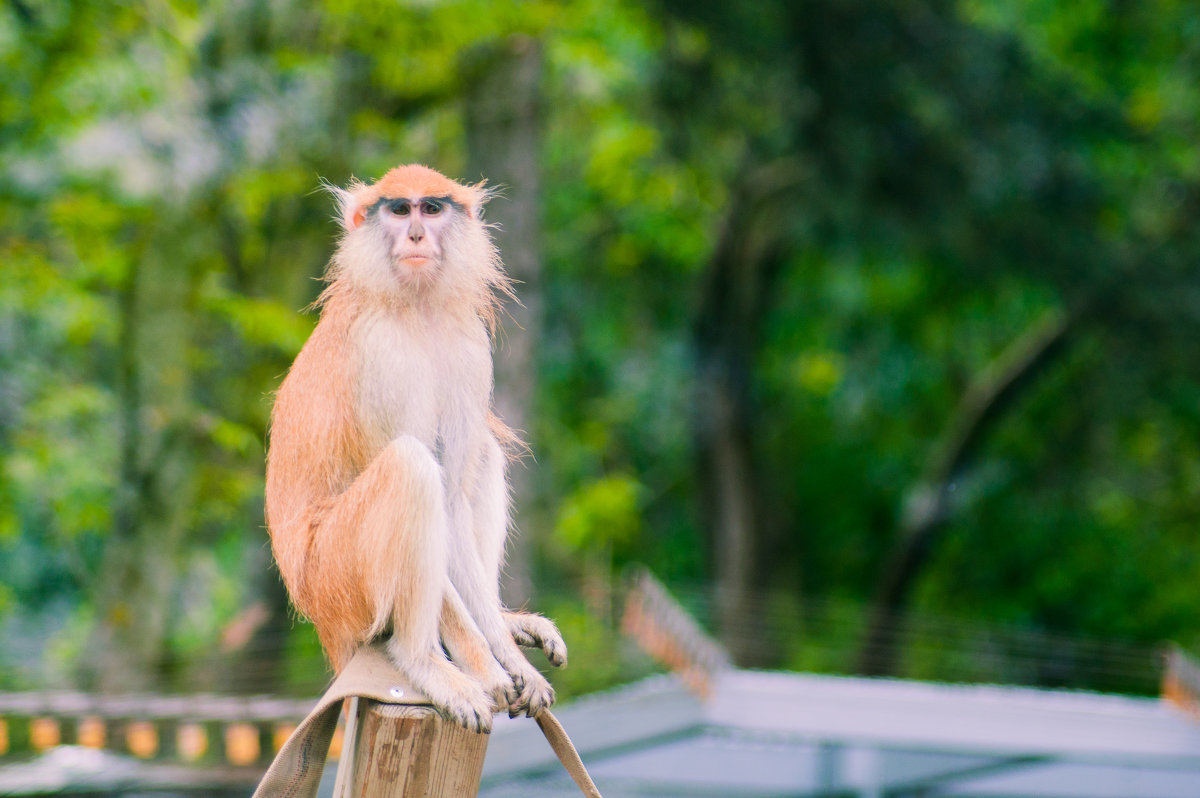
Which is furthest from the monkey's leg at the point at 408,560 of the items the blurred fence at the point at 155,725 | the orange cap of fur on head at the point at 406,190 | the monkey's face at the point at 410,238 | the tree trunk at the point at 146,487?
the tree trunk at the point at 146,487

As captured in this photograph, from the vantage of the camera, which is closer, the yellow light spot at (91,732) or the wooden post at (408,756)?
the wooden post at (408,756)

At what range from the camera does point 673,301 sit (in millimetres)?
11031

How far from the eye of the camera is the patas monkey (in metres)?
2.14

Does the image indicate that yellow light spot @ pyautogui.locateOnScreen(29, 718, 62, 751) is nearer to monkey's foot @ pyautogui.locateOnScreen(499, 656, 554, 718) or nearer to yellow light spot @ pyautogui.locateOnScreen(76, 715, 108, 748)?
yellow light spot @ pyautogui.locateOnScreen(76, 715, 108, 748)

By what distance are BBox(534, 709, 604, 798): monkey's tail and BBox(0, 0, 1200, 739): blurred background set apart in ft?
4.06

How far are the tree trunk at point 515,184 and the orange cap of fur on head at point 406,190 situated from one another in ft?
12.7

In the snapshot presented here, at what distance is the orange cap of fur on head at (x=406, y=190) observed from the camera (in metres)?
2.28

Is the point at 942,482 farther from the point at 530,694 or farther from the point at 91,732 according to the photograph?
the point at 530,694

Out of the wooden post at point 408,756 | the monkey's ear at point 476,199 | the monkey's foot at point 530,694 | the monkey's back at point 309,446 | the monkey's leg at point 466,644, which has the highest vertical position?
the monkey's ear at point 476,199

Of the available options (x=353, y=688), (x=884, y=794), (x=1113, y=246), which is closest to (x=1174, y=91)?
(x=1113, y=246)

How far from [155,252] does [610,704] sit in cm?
352

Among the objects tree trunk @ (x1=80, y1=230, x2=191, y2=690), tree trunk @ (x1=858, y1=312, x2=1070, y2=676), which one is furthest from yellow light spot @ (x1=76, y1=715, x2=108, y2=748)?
tree trunk @ (x1=858, y1=312, x2=1070, y2=676)

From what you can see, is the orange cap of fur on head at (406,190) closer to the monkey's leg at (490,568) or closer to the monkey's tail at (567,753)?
the monkey's leg at (490,568)

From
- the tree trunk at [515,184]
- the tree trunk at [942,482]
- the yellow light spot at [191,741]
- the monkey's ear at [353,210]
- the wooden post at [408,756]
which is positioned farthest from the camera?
the tree trunk at [942,482]
